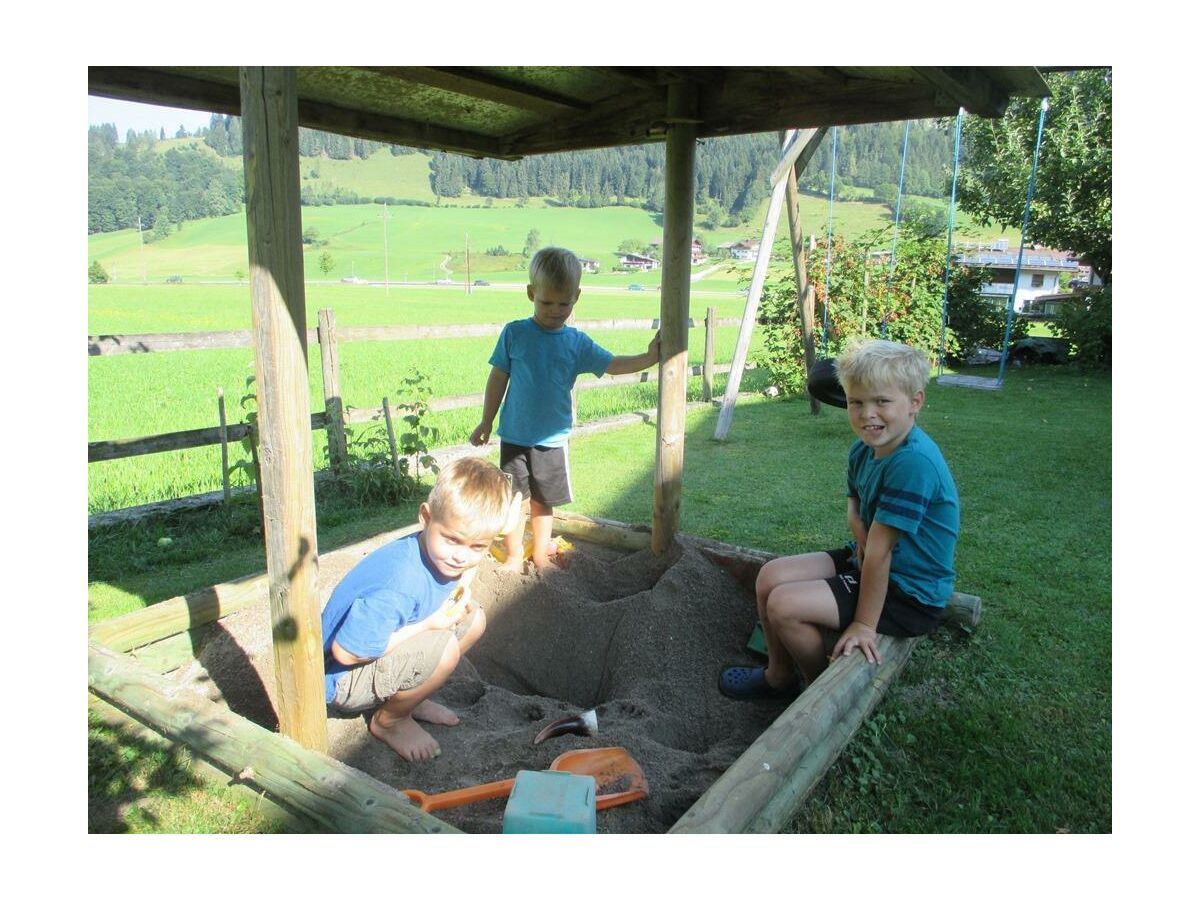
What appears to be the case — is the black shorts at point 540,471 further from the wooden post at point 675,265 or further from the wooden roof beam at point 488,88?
the wooden roof beam at point 488,88

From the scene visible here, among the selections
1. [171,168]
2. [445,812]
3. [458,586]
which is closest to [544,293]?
[458,586]

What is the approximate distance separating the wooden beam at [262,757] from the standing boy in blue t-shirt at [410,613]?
30cm

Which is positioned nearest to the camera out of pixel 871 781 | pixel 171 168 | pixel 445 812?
pixel 445 812

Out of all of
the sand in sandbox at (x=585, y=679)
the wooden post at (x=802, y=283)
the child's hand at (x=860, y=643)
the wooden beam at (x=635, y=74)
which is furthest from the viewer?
the wooden post at (x=802, y=283)

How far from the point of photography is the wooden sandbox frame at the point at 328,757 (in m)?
1.93

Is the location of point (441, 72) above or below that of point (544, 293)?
above

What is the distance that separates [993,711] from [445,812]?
1863 mm

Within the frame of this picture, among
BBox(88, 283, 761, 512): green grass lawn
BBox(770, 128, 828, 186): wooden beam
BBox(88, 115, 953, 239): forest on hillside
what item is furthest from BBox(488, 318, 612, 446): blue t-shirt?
BBox(88, 115, 953, 239): forest on hillside

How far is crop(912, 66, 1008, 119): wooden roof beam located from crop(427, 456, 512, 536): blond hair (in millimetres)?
1834

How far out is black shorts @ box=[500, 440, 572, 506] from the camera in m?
3.83

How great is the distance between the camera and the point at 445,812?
220 centimetres

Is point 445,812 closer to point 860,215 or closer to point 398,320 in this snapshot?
point 398,320

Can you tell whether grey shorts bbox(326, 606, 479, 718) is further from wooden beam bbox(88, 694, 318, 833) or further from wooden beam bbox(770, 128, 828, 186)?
wooden beam bbox(770, 128, 828, 186)

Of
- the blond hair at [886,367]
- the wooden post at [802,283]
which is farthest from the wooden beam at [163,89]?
the wooden post at [802,283]
